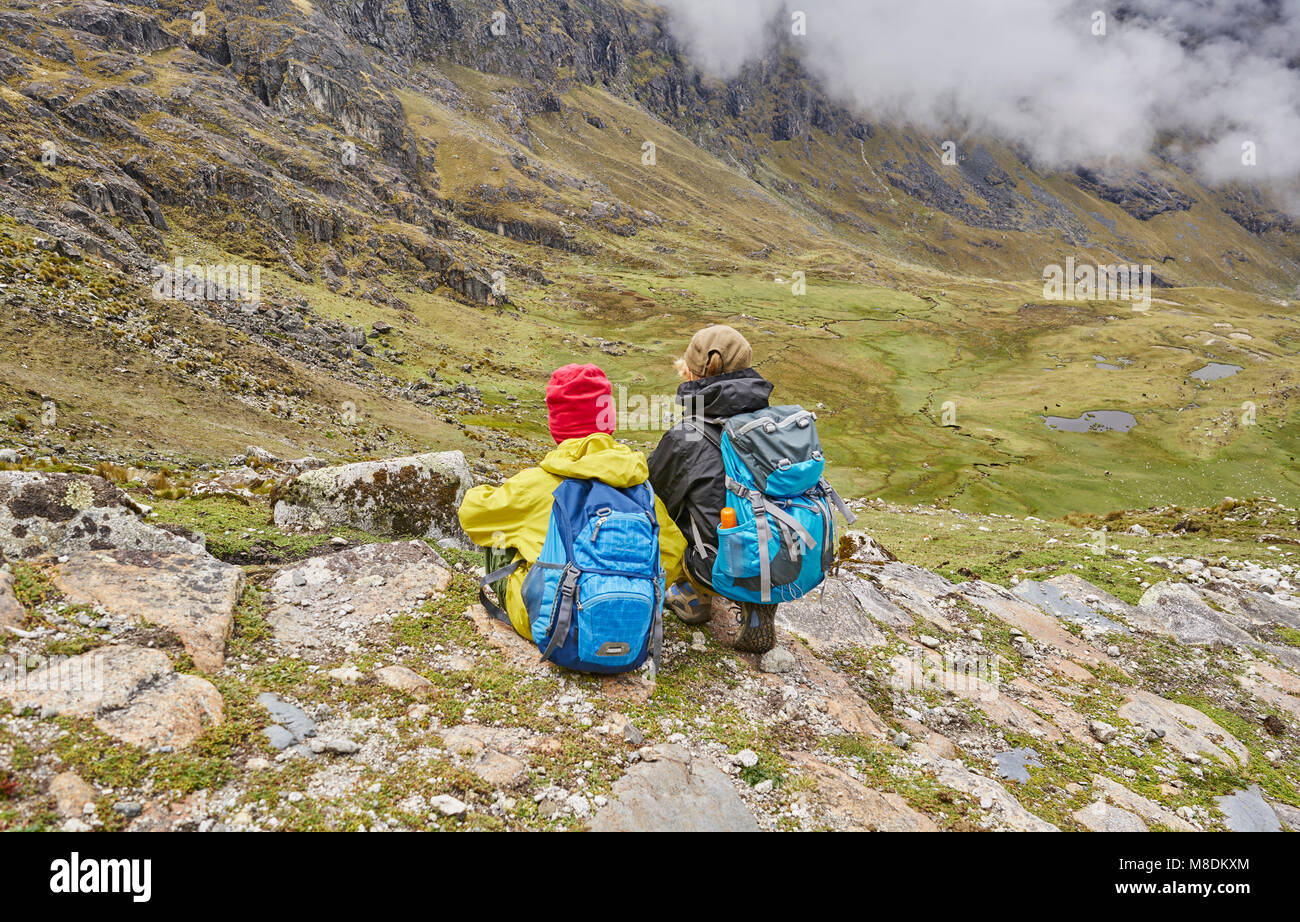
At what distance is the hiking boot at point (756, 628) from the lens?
739 centimetres

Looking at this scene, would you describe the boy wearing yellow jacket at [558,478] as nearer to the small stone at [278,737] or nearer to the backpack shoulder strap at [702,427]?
the backpack shoulder strap at [702,427]

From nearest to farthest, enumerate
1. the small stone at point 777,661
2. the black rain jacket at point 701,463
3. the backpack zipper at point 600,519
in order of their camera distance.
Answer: the backpack zipper at point 600,519, the black rain jacket at point 701,463, the small stone at point 777,661

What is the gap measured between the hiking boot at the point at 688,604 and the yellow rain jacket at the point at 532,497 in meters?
2.20

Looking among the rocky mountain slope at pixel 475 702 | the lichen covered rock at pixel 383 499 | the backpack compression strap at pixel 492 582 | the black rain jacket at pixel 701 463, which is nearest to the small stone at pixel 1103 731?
the rocky mountain slope at pixel 475 702

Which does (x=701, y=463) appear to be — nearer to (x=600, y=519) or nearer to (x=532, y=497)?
(x=600, y=519)

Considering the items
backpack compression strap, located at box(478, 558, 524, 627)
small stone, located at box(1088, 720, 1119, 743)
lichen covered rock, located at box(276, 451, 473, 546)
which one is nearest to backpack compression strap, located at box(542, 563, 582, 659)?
backpack compression strap, located at box(478, 558, 524, 627)

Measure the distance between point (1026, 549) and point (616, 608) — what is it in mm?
17827

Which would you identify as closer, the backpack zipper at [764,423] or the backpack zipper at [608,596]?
the backpack zipper at [608,596]

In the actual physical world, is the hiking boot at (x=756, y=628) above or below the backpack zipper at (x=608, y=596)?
below

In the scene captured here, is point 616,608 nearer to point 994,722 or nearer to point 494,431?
point 994,722

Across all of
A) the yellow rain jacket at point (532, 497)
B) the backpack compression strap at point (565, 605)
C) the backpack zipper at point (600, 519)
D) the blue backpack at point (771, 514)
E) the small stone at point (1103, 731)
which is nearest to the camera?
the backpack compression strap at point (565, 605)

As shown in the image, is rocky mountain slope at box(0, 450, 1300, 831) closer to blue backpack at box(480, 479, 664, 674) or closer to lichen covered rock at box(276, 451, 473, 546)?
lichen covered rock at box(276, 451, 473, 546)

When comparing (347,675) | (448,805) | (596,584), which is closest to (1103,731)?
(596,584)
